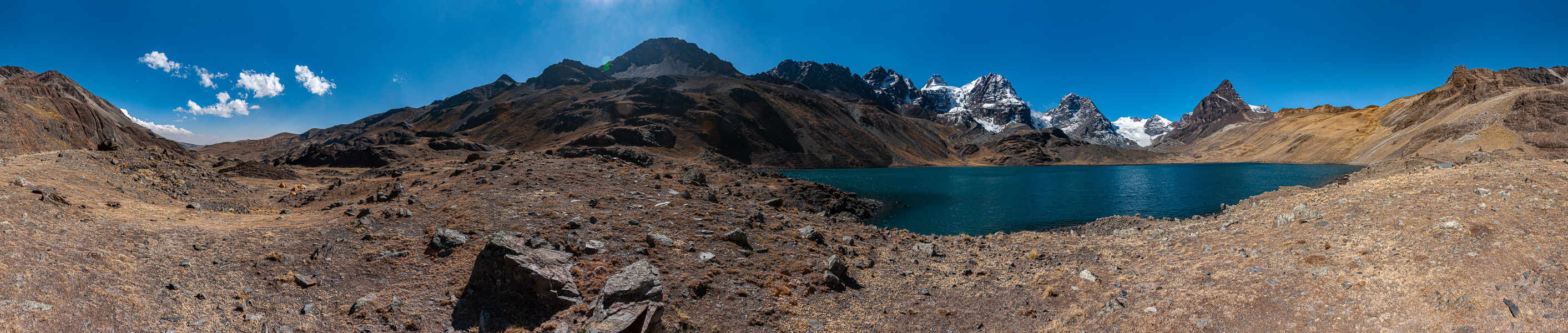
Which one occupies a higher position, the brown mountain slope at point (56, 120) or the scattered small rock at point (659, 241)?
the brown mountain slope at point (56, 120)

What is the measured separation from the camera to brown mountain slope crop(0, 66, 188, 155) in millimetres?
28969

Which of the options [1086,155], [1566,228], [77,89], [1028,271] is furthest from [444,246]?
[1086,155]

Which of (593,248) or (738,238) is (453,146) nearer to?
(593,248)

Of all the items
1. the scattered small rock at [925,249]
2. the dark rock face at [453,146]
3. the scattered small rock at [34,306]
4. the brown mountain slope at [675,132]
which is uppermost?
the brown mountain slope at [675,132]

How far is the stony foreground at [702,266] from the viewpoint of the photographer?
8.10 meters

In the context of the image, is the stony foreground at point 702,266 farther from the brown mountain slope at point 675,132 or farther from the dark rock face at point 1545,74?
the dark rock face at point 1545,74

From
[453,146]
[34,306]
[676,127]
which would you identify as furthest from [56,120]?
[676,127]

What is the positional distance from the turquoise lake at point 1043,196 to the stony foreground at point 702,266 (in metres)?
17.6

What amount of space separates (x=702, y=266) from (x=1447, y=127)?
143292 mm

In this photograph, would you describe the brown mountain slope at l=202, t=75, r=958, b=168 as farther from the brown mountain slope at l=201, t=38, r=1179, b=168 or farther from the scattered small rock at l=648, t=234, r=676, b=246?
the scattered small rock at l=648, t=234, r=676, b=246

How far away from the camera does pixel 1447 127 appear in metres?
86.8

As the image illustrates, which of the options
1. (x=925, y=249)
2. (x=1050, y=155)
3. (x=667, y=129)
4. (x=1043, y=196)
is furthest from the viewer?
(x=1050, y=155)

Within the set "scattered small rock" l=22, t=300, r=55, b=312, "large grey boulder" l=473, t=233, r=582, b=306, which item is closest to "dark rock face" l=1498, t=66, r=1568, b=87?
"large grey boulder" l=473, t=233, r=582, b=306

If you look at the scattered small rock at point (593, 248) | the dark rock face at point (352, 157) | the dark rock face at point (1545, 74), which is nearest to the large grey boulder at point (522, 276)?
the scattered small rock at point (593, 248)
